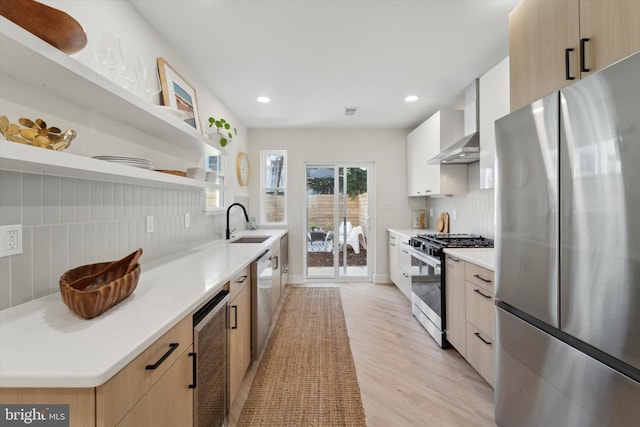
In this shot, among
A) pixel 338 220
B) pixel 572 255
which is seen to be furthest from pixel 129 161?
pixel 338 220

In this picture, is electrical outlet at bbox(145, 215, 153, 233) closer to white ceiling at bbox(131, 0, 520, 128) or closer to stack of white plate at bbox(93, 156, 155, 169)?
stack of white plate at bbox(93, 156, 155, 169)

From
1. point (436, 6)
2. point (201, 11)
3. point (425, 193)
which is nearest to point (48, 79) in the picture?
point (201, 11)

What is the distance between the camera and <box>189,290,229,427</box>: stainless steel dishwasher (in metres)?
1.18

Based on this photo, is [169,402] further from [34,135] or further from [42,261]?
[34,135]

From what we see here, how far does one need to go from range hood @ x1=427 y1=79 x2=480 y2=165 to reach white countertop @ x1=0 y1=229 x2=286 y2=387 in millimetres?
2489

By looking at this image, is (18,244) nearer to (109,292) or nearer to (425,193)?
(109,292)

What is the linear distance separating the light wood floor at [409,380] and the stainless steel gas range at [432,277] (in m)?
0.14

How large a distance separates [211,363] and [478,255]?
77.1 inches

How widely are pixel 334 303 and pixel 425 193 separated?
1913mm

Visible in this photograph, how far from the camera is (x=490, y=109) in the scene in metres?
2.48

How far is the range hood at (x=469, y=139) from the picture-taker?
8.89ft

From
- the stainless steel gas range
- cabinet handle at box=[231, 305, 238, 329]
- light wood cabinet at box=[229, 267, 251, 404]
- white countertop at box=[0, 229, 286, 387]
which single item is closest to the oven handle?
the stainless steel gas range

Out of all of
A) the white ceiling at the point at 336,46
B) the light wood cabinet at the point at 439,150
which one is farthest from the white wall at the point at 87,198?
the light wood cabinet at the point at 439,150

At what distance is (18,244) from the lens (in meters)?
1.09
